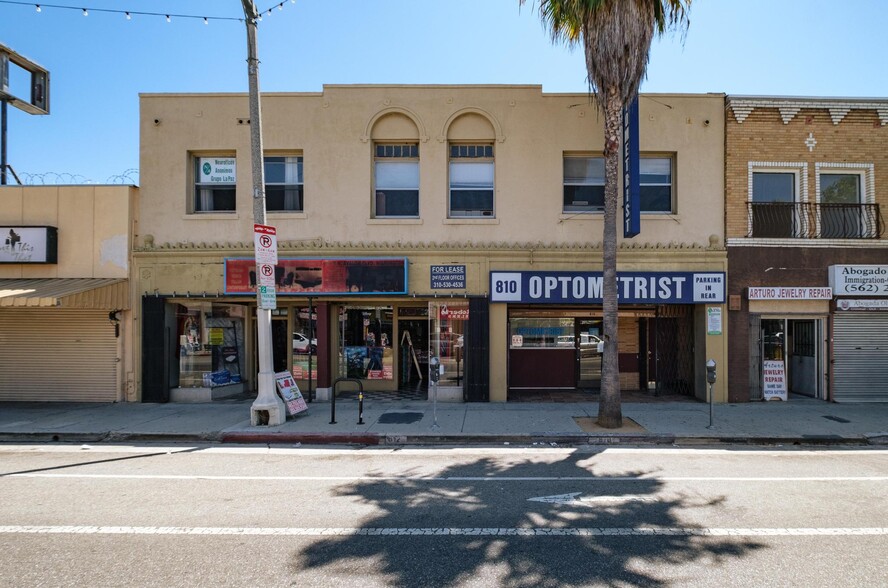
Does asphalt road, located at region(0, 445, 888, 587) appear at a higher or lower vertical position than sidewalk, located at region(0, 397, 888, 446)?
higher

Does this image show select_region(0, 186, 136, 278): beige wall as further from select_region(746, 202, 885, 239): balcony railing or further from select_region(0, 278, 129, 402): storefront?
select_region(746, 202, 885, 239): balcony railing

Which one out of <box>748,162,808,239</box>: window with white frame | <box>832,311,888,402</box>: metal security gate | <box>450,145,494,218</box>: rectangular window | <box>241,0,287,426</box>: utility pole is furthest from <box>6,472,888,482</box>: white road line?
<box>450,145,494,218</box>: rectangular window

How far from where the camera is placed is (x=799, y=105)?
481 inches

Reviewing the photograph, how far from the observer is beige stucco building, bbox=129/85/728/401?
12164 mm

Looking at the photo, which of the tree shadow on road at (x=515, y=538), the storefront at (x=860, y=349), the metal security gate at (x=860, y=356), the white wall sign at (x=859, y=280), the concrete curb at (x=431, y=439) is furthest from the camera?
the metal security gate at (x=860, y=356)

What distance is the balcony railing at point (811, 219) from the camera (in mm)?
12305

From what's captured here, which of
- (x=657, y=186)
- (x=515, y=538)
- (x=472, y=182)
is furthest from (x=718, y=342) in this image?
(x=515, y=538)

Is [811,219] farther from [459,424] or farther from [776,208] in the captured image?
[459,424]

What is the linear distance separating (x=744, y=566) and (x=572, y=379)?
10.2m

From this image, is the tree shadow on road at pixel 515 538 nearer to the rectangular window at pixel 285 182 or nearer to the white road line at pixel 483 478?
the white road line at pixel 483 478

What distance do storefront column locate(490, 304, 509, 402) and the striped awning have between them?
9007 mm

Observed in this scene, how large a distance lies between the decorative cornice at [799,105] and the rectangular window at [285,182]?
10.9m

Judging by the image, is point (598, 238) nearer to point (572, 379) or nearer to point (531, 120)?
point (531, 120)

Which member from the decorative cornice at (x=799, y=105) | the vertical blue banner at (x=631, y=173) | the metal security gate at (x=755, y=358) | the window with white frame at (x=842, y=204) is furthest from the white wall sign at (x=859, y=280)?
the vertical blue banner at (x=631, y=173)
